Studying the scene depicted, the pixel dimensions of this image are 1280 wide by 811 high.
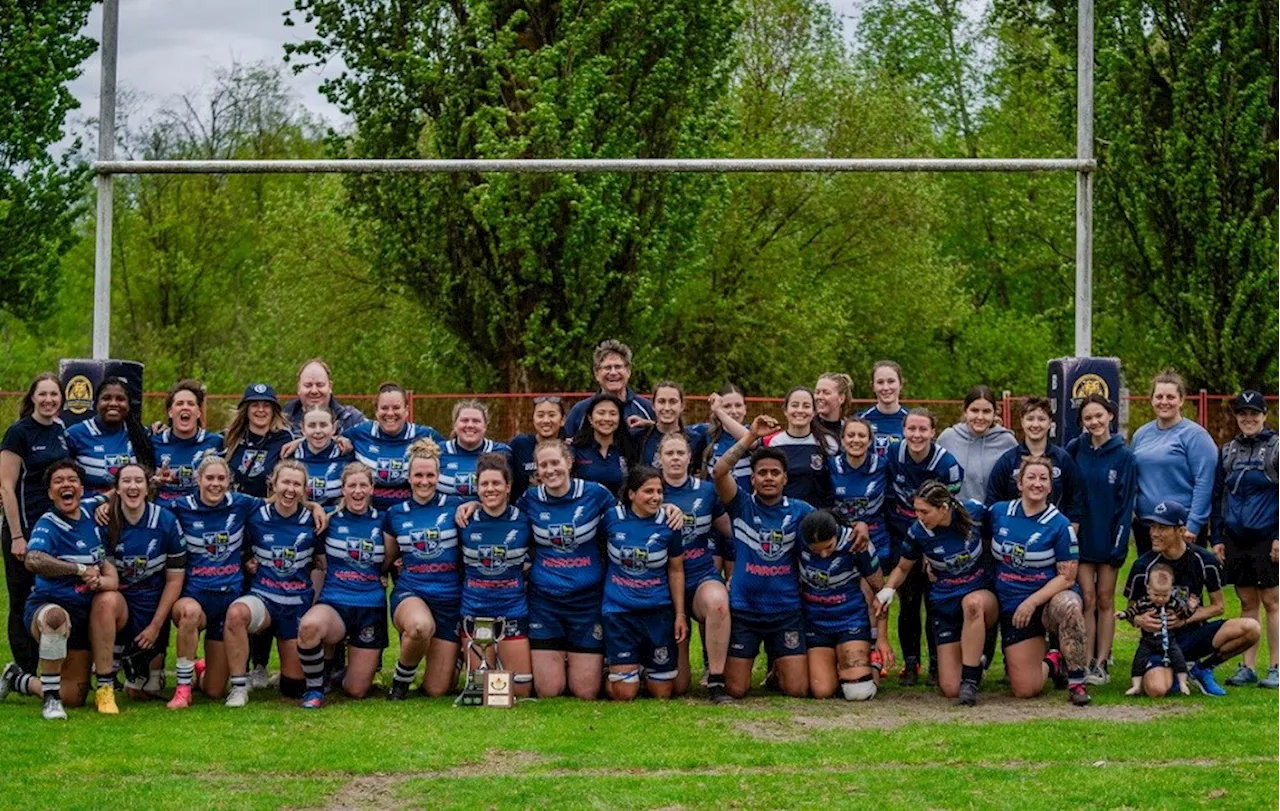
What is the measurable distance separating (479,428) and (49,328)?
101 feet

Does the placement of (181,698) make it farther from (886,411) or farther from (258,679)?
(886,411)

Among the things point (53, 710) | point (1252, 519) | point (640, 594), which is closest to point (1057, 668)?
point (1252, 519)

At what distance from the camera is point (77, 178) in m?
21.6

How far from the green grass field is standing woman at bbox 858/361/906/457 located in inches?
62.1

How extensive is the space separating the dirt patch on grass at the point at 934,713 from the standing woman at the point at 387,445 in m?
2.68

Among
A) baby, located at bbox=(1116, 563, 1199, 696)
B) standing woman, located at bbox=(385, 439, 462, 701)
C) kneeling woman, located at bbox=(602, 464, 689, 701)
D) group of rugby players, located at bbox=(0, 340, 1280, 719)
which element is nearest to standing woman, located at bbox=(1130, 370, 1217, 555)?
group of rugby players, located at bbox=(0, 340, 1280, 719)

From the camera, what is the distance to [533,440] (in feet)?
34.2

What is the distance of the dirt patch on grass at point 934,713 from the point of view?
8.77m

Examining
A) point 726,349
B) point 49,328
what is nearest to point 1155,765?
point 726,349

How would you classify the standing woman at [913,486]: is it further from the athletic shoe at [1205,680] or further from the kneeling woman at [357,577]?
the kneeling woman at [357,577]

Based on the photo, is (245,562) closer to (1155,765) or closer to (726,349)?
(1155,765)

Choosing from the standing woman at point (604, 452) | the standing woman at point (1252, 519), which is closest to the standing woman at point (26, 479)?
the standing woman at point (604, 452)

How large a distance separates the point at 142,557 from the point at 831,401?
157 inches

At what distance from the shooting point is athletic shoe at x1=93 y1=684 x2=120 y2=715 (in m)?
9.12
